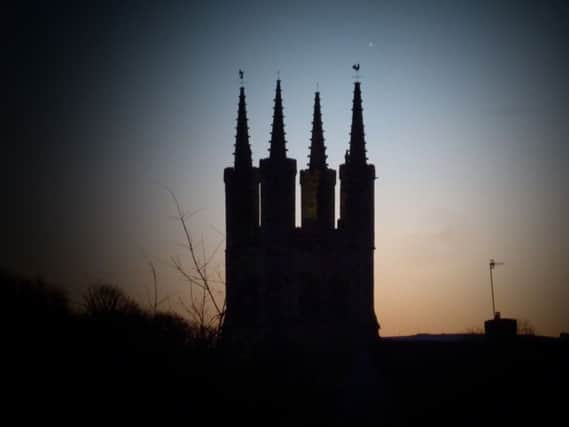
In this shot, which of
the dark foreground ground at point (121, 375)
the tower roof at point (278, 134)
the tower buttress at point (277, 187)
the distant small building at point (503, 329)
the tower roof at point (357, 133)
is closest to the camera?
the dark foreground ground at point (121, 375)

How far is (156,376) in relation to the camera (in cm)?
1013

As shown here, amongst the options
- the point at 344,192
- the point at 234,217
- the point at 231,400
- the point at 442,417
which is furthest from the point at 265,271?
the point at 231,400

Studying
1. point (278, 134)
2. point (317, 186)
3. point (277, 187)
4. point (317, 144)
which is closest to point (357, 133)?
point (317, 144)

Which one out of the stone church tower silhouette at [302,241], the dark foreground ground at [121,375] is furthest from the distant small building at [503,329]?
the dark foreground ground at [121,375]

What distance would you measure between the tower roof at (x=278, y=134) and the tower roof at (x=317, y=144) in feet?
6.85

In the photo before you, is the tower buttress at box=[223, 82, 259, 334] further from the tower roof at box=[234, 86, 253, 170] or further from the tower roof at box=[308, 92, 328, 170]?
the tower roof at box=[308, 92, 328, 170]

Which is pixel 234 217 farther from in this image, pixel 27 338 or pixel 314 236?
pixel 27 338

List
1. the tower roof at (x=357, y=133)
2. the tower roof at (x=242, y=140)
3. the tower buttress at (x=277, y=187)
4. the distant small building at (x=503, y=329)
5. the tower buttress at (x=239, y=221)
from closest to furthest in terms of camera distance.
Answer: the distant small building at (x=503, y=329) < the tower buttress at (x=277, y=187) < the tower buttress at (x=239, y=221) < the tower roof at (x=242, y=140) < the tower roof at (x=357, y=133)

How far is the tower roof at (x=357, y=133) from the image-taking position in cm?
4926

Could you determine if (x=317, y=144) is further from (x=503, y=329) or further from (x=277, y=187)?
(x=503, y=329)

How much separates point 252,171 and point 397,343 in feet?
56.2

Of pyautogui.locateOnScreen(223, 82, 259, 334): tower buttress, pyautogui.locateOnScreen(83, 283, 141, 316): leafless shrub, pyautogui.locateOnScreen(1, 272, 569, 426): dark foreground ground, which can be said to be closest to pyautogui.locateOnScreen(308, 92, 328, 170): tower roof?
pyautogui.locateOnScreen(223, 82, 259, 334): tower buttress

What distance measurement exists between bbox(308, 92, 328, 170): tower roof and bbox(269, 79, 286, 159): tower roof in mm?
2087

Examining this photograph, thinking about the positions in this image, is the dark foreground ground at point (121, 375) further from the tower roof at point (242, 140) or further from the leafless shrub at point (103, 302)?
the tower roof at point (242, 140)
